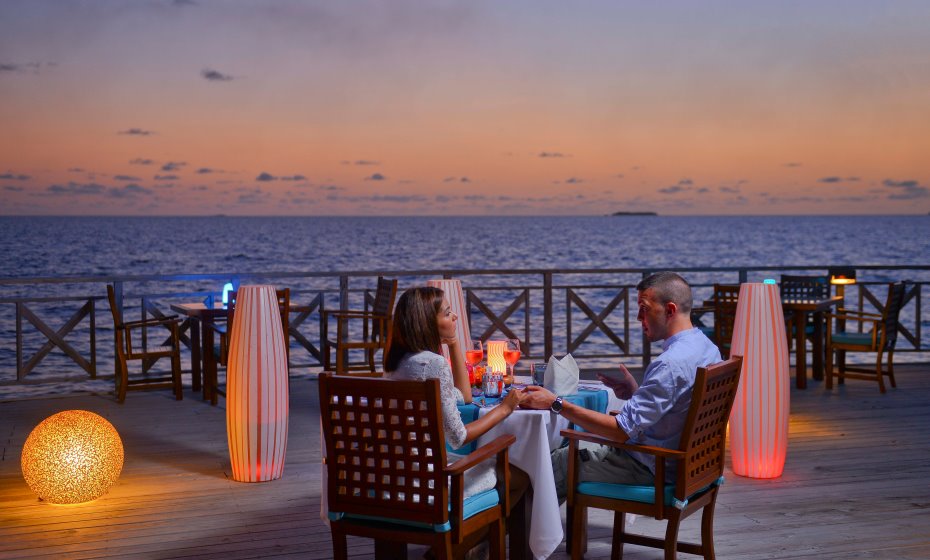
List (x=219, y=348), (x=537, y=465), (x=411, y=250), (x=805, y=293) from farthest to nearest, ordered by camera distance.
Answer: (x=411, y=250) → (x=805, y=293) → (x=219, y=348) → (x=537, y=465)

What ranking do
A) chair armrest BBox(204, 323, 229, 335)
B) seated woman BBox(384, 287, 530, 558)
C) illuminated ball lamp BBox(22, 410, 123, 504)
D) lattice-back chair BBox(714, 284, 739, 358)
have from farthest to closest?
lattice-back chair BBox(714, 284, 739, 358) < chair armrest BBox(204, 323, 229, 335) < illuminated ball lamp BBox(22, 410, 123, 504) < seated woman BBox(384, 287, 530, 558)

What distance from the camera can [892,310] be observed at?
7.02 m

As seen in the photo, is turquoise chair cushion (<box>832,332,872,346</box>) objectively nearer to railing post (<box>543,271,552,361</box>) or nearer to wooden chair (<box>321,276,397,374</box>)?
railing post (<box>543,271,552,361</box>)

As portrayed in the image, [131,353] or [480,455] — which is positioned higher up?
[480,455]

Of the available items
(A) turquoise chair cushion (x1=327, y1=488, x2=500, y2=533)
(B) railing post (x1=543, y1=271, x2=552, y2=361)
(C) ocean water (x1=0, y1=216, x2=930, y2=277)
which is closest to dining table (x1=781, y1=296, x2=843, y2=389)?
(B) railing post (x1=543, y1=271, x2=552, y2=361)

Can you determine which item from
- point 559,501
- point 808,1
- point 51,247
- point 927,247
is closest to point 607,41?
point 808,1

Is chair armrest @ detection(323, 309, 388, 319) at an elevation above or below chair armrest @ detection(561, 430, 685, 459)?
above

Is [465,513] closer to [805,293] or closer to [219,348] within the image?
[219,348]

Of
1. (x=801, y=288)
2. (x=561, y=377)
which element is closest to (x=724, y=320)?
(x=801, y=288)

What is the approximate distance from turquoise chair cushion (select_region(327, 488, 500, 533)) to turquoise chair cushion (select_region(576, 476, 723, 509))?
0.34 metres

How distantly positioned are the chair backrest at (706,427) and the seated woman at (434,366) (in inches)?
22.9

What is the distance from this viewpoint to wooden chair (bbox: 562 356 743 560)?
291cm

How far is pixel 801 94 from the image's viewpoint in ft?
48.8

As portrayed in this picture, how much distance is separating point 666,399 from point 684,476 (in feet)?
0.83
